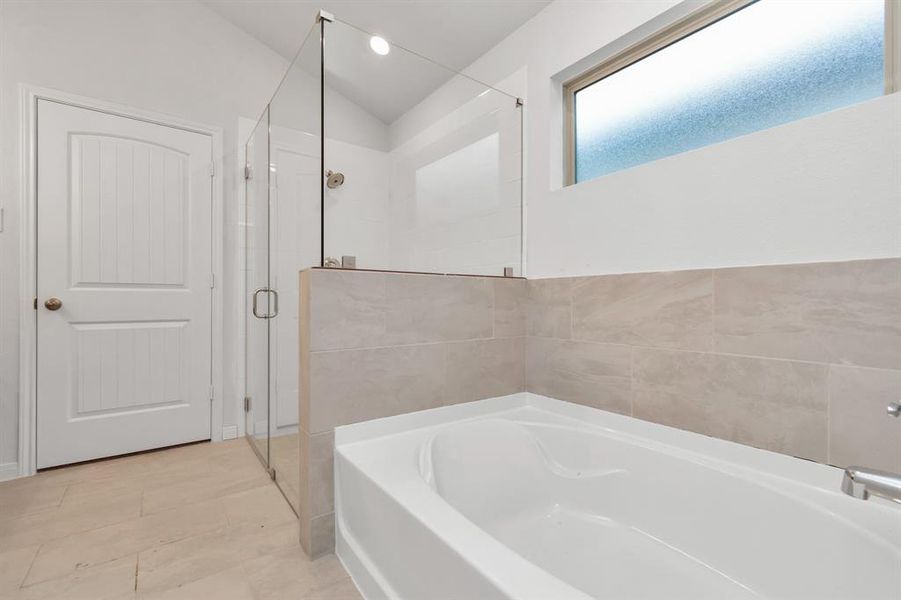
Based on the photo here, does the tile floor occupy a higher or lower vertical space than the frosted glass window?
lower

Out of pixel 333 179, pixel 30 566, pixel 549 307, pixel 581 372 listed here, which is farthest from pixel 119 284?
pixel 581 372

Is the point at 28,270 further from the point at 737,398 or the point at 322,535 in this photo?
the point at 737,398

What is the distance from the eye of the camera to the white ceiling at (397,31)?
65.1 inches

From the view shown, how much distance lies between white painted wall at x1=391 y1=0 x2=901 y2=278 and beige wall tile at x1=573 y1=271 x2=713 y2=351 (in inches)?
2.3

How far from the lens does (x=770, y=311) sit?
3.76 ft

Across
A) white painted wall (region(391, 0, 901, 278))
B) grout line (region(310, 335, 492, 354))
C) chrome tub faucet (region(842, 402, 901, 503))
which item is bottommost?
chrome tub faucet (region(842, 402, 901, 503))

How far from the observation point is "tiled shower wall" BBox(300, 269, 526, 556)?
1.34 metres

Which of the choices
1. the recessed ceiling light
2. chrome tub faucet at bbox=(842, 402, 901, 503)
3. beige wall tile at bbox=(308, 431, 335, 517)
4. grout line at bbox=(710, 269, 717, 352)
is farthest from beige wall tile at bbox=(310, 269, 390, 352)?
chrome tub faucet at bbox=(842, 402, 901, 503)

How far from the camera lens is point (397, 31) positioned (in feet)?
7.06

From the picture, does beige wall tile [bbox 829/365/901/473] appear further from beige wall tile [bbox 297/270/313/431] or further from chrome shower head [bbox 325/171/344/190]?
chrome shower head [bbox 325/171/344/190]

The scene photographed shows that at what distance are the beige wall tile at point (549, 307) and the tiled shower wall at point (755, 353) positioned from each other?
0.09 feet

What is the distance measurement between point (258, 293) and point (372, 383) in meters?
1.04

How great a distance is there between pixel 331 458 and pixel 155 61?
2.57 meters

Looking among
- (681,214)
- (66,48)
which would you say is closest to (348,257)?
(681,214)
